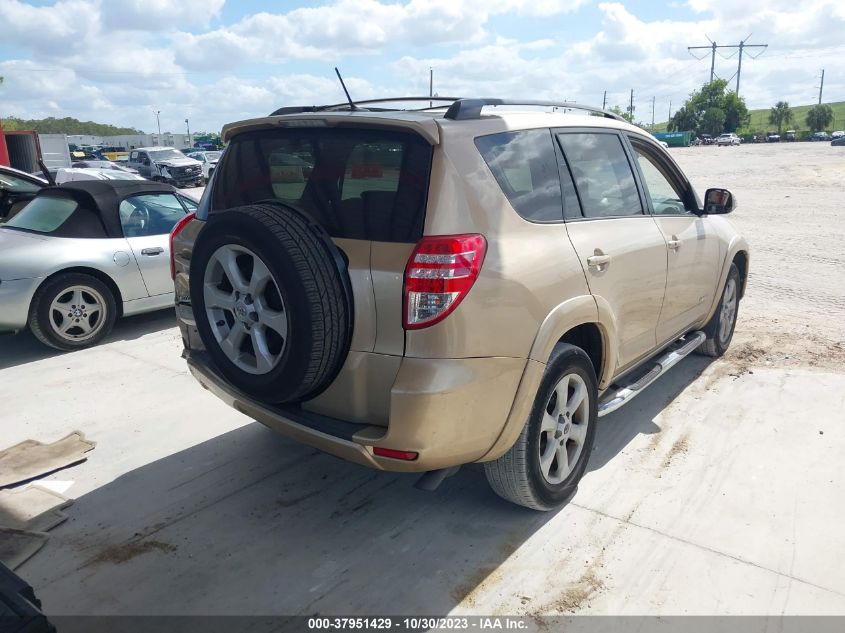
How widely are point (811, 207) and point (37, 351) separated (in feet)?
51.1

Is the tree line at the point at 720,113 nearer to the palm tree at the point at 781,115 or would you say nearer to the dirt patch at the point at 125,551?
the palm tree at the point at 781,115

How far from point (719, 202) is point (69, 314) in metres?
5.48

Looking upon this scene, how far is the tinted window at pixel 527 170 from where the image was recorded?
2957mm

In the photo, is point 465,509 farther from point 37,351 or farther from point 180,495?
point 37,351

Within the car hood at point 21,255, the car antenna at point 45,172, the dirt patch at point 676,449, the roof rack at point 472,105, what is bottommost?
the dirt patch at point 676,449

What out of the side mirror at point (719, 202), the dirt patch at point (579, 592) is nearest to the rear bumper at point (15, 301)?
the dirt patch at point (579, 592)

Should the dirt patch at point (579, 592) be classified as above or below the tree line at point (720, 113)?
below

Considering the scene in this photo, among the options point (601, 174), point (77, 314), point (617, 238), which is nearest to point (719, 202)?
point (601, 174)

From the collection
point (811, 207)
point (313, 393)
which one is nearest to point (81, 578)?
point (313, 393)

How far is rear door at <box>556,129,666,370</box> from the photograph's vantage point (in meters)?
3.38

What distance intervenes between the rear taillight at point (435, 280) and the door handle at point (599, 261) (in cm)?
90

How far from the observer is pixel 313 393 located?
2.87 meters

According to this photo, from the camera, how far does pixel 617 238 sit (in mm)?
3580

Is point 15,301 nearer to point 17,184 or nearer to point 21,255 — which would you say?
point 21,255
